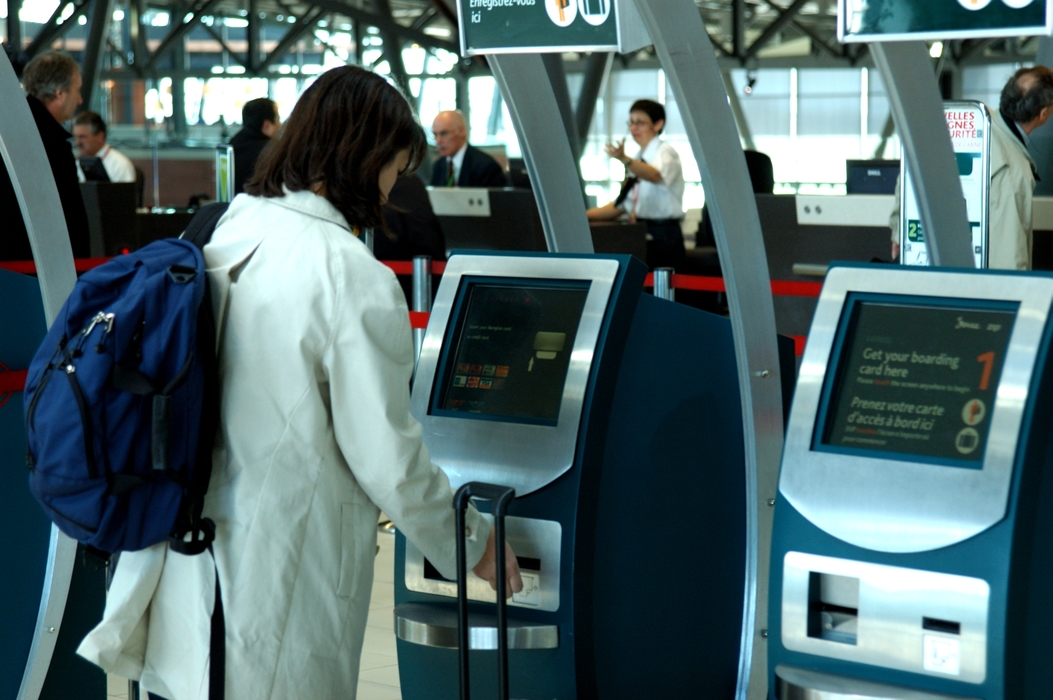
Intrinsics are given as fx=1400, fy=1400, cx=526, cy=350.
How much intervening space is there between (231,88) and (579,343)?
20066 millimetres

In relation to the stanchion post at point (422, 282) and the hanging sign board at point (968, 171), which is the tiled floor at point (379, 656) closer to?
the stanchion post at point (422, 282)

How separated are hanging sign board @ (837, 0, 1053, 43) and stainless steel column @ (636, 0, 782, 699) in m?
0.38

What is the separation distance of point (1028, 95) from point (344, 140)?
3.22 m

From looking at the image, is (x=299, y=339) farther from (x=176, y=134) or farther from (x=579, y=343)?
(x=176, y=134)

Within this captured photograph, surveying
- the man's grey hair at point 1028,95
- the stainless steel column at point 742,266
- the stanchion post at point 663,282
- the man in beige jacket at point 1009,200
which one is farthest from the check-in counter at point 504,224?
the stainless steel column at point 742,266

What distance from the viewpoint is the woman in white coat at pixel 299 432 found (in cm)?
200

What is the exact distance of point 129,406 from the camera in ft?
6.25

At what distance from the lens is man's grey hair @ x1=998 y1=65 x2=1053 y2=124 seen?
4.59 meters

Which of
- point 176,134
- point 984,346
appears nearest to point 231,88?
point 176,134

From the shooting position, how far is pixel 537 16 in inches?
115

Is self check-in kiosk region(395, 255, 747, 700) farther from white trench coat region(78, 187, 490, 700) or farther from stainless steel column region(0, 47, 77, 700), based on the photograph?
stainless steel column region(0, 47, 77, 700)

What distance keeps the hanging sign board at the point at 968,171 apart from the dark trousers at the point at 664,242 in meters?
4.04

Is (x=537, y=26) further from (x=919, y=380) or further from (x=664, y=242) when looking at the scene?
(x=664, y=242)

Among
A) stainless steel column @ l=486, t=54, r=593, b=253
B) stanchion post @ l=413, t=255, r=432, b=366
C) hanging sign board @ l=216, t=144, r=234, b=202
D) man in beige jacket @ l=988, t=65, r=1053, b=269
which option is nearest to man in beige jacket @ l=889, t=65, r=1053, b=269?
man in beige jacket @ l=988, t=65, r=1053, b=269
